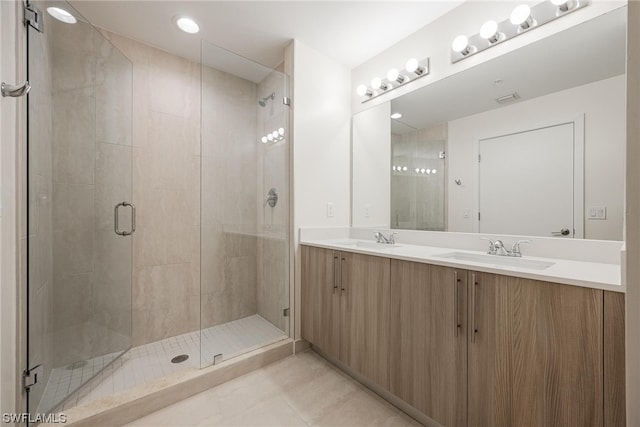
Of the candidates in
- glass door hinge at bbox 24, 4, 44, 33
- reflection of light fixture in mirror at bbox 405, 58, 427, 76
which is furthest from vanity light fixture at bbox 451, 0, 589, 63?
glass door hinge at bbox 24, 4, 44, 33

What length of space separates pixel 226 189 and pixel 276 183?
0.40 m

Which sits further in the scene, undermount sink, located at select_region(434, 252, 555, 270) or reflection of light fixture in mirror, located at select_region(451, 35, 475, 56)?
reflection of light fixture in mirror, located at select_region(451, 35, 475, 56)

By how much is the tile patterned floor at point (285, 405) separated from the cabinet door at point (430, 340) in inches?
8.9

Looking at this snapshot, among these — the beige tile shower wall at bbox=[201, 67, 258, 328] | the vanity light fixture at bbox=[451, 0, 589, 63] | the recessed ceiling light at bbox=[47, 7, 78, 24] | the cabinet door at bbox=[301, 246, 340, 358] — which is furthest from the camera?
the beige tile shower wall at bbox=[201, 67, 258, 328]

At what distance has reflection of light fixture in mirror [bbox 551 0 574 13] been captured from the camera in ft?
4.46

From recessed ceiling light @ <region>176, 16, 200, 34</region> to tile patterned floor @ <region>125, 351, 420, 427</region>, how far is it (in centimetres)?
258

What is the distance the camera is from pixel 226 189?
210 centimetres

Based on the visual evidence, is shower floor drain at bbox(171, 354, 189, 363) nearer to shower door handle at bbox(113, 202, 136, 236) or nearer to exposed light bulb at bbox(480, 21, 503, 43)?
shower door handle at bbox(113, 202, 136, 236)

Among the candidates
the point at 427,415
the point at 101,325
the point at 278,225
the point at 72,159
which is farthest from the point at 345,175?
the point at 101,325

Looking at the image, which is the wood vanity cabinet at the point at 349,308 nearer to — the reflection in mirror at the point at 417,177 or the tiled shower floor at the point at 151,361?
the tiled shower floor at the point at 151,361

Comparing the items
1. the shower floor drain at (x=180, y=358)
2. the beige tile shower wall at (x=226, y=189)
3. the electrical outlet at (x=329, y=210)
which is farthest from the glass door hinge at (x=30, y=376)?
the electrical outlet at (x=329, y=210)

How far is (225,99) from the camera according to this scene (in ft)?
7.17

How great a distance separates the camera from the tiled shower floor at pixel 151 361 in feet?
4.96

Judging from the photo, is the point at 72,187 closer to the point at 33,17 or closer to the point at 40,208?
the point at 40,208
